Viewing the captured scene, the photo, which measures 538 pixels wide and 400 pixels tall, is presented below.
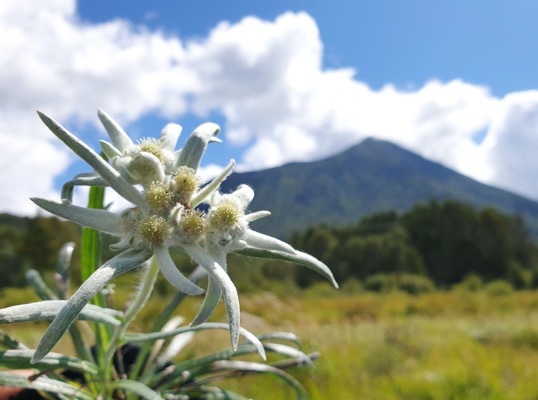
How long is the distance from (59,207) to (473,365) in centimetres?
300

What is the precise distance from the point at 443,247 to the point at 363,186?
133265 millimetres

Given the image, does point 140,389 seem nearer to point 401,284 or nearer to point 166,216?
point 166,216

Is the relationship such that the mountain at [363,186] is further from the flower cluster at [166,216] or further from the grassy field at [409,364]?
the flower cluster at [166,216]

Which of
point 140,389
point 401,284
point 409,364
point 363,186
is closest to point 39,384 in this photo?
point 140,389

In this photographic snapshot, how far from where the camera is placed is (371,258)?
34.2 metres

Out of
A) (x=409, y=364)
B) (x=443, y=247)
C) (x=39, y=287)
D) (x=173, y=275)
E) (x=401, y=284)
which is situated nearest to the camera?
(x=173, y=275)

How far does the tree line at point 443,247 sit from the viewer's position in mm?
33781

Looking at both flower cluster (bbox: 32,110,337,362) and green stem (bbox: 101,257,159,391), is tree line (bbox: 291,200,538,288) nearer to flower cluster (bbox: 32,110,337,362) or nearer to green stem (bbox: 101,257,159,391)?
green stem (bbox: 101,257,159,391)

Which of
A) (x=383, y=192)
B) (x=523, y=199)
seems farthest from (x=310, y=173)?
(x=523, y=199)

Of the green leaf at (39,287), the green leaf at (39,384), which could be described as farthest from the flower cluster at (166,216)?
the green leaf at (39,287)

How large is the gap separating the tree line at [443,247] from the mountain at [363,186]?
110m

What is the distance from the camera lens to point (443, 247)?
36500mm

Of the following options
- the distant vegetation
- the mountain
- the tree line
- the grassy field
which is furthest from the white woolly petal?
the mountain

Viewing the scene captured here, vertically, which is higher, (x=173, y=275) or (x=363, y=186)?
(x=363, y=186)
